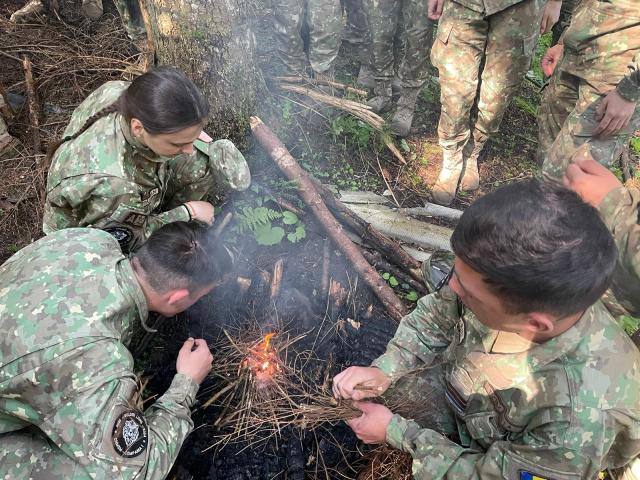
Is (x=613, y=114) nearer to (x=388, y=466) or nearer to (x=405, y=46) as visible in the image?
(x=405, y=46)

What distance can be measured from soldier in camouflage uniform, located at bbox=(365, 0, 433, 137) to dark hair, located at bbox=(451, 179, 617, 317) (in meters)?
4.20

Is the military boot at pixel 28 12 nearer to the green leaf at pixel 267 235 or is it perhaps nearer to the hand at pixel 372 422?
the green leaf at pixel 267 235

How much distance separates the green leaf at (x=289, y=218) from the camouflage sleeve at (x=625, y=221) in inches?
92.6

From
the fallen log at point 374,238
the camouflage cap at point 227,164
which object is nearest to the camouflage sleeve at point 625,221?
the fallen log at point 374,238

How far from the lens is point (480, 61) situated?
4.71 m

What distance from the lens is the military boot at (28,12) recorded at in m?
5.90

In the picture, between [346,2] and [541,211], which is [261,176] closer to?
[541,211]

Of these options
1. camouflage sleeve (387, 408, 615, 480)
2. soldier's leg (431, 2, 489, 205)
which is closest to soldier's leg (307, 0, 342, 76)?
soldier's leg (431, 2, 489, 205)

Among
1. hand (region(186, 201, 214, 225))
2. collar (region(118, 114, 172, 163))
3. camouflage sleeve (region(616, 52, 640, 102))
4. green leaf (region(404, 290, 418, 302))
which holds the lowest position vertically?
green leaf (region(404, 290, 418, 302))

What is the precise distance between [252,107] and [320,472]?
3259 mm

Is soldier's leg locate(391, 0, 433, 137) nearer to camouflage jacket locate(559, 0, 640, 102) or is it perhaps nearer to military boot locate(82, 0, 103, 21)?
camouflage jacket locate(559, 0, 640, 102)

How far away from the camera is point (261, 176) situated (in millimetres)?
4398

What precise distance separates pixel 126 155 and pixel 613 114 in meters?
3.73

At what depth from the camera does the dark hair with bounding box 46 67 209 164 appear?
2.86 metres
